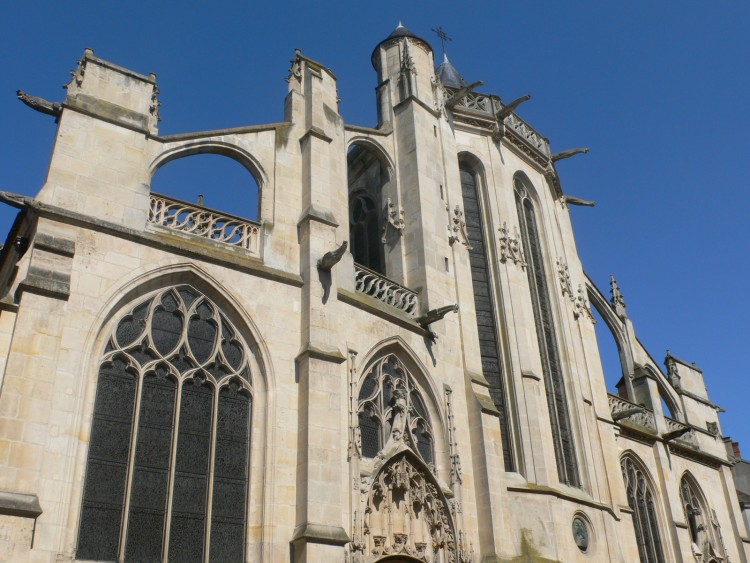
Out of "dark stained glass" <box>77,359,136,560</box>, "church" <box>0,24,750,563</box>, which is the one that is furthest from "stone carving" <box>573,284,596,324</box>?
"dark stained glass" <box>77,359,136,560</box>

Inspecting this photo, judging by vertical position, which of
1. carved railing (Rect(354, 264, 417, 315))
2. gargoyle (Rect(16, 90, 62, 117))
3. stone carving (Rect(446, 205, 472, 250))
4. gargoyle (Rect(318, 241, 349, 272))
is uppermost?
stone carving (Rect(446, 205, 472, 250))

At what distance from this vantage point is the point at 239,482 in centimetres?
1070

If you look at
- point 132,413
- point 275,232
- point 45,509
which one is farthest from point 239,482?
point 275,232

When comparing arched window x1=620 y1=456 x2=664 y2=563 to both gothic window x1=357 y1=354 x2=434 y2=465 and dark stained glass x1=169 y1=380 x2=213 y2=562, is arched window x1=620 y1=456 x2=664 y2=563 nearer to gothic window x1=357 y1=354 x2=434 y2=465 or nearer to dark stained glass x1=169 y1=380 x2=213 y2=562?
gothic window x1=357 y1=354 x2=434 y2=465

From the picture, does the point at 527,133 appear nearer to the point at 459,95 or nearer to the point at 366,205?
the point at 459,95

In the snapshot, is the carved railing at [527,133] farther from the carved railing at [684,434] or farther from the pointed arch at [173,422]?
the pointed arch at [173,422]

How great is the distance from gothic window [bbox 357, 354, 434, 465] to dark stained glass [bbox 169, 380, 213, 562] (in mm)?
2702

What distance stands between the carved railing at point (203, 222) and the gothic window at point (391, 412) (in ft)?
9.92

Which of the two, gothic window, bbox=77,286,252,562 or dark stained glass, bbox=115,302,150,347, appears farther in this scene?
dark stained glass, bbox=115,302,150,347

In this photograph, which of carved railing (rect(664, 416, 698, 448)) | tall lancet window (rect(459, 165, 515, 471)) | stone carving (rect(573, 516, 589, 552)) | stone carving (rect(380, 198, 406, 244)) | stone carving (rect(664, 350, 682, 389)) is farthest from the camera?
stone carving (rect(664, 350, 682, 389))

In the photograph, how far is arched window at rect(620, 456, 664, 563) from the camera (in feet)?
61.0

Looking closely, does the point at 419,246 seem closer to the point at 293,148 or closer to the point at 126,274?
the point at 293,148

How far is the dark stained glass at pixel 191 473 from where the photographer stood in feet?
32.6

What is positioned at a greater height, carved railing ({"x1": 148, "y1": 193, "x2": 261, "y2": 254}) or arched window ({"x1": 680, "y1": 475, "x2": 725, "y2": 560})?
carved railing ({"x1": 148, "y1": 193, "x2": 261, "y2": 254})
